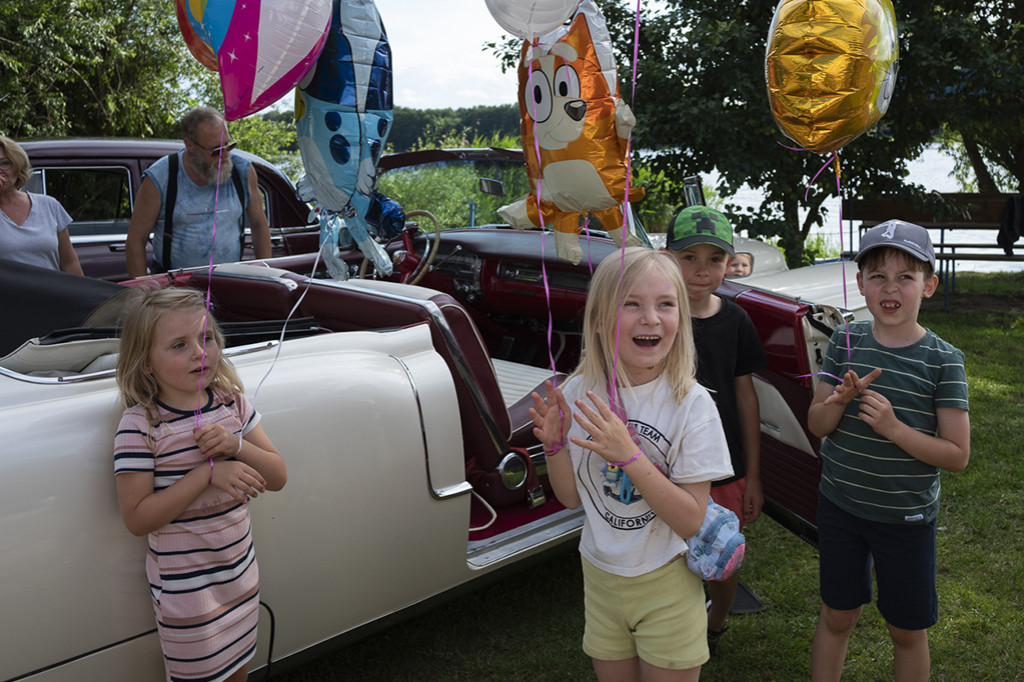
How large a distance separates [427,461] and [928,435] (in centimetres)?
124

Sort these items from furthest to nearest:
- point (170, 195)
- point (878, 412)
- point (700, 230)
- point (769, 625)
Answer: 1. point (170, 195)
2. point (769, 625)
3. point (700, 230)
4. point (878, 412)

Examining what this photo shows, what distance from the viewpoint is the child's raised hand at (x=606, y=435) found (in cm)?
159

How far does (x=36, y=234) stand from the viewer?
11.7 feet

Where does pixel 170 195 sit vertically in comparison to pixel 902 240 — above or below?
above

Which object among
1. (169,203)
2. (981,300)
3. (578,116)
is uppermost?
(578,116)

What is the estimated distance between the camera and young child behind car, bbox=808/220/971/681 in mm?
2018

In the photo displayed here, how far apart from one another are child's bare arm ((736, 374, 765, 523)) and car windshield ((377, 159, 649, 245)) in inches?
78.3

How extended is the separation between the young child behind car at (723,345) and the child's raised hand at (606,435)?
90cm

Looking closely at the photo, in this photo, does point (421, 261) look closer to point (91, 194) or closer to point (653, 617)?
point (91, 194)

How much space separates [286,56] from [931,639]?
106 inches

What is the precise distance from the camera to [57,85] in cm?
1146

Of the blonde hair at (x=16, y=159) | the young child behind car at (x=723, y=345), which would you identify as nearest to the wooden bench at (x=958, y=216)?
→ the young child behind car at (x=723, y=345)

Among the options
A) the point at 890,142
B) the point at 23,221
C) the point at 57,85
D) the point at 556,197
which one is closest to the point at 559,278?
the point at 556,197

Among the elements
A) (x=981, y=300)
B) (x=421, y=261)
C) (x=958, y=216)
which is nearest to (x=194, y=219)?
(x=421, y=261)
